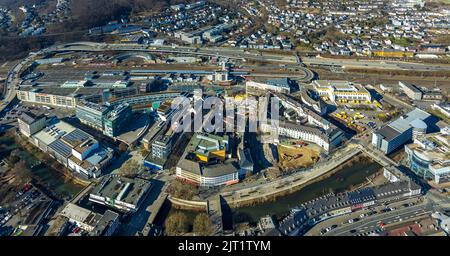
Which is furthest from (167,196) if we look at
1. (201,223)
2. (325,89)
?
(325,89)

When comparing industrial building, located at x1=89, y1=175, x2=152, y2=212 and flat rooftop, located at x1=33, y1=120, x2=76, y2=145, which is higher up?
flat rooftop, located at x1=33, y1=120, x2=76, y2=145

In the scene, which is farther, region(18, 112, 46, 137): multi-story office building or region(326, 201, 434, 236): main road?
region(18, 112, 46, 137): multi-story office building

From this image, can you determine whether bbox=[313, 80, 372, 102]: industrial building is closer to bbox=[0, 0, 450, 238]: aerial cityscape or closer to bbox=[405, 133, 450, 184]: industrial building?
bbox=[0, 0, 450, 238]: aerial cityscape

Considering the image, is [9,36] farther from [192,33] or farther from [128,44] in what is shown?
[192,33]

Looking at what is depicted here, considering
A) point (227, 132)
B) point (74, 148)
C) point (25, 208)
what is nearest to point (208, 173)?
point (227, 132)

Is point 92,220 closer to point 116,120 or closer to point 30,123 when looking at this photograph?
point 116,120

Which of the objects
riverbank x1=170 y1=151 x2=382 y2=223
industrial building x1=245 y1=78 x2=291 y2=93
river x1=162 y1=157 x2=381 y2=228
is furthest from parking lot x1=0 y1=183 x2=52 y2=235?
industrial building x1=245 y1=78 x2=291 y2=93
